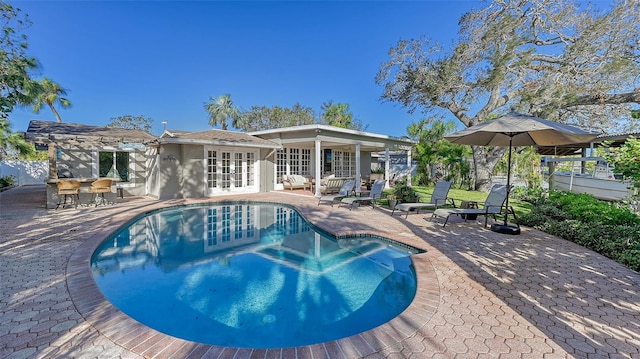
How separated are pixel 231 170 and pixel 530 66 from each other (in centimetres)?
1783

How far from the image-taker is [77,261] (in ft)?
16.8

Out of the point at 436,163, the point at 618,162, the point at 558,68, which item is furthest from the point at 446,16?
the point at 618,162

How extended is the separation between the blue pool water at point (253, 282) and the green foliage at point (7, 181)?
17099 mm

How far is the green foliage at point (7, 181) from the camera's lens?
59.0 feet

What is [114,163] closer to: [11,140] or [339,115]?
[11,140]

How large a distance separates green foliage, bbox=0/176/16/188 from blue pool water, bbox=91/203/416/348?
56.1ft

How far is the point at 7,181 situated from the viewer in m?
18.8

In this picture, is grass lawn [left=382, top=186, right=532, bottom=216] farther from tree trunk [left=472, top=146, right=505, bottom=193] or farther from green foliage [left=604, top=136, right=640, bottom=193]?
green foliage [left=604, top=136, right=640, bottom=193]

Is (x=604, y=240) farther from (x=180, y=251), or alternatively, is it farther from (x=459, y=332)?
(x=180, y=251)

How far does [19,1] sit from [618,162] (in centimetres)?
1766

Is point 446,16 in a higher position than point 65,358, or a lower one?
higher

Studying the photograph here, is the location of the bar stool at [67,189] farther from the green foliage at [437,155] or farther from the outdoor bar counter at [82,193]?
the green foliage at [437,155]

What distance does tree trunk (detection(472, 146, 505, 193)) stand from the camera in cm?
1767

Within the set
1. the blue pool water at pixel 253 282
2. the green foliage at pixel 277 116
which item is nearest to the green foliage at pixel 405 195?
the blue pool water at pixel 253 282
